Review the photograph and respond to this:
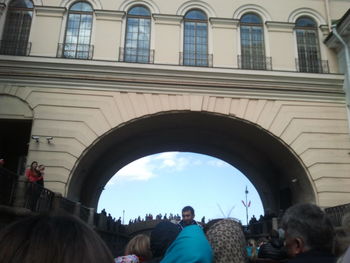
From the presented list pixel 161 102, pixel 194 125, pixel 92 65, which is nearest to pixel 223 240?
pixel 161 102

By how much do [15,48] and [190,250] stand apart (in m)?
15.9

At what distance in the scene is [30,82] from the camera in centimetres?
1575

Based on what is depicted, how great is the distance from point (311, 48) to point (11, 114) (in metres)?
14.0

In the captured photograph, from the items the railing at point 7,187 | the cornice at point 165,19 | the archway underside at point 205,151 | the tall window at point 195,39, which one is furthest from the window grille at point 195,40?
the railing at point 7,187

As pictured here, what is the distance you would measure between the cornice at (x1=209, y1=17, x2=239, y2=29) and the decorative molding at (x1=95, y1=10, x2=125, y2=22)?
4281 millimetres

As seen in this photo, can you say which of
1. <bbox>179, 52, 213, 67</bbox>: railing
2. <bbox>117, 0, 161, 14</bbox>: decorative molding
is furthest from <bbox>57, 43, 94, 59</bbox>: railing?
<bbox>179, 52, 213, 67</bbox>: railing

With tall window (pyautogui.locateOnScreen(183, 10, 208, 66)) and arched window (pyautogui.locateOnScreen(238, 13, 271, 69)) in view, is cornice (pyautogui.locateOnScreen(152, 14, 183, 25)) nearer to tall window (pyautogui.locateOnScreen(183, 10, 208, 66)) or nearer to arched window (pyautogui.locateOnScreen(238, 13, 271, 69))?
tall window (pyautogui.locateOnScreen(183, 10, 208, 66))

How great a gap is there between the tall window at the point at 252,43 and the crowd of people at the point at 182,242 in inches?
510

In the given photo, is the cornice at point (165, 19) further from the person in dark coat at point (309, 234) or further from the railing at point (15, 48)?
the person in dark coat at point (309, 234)

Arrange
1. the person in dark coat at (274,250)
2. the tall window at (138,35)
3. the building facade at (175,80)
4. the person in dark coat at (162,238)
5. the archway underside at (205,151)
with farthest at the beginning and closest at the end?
the tall window at (138,35), the archway underside at (205,151), the building facade at (175,80), the person in dark coat at (274,250), the person in dark coat at (162,238)

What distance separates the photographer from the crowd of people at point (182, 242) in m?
1.53

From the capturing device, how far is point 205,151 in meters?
22.6

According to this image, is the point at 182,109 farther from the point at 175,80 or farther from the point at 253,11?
the point at 253,11

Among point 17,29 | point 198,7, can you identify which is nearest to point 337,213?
point 198,7
